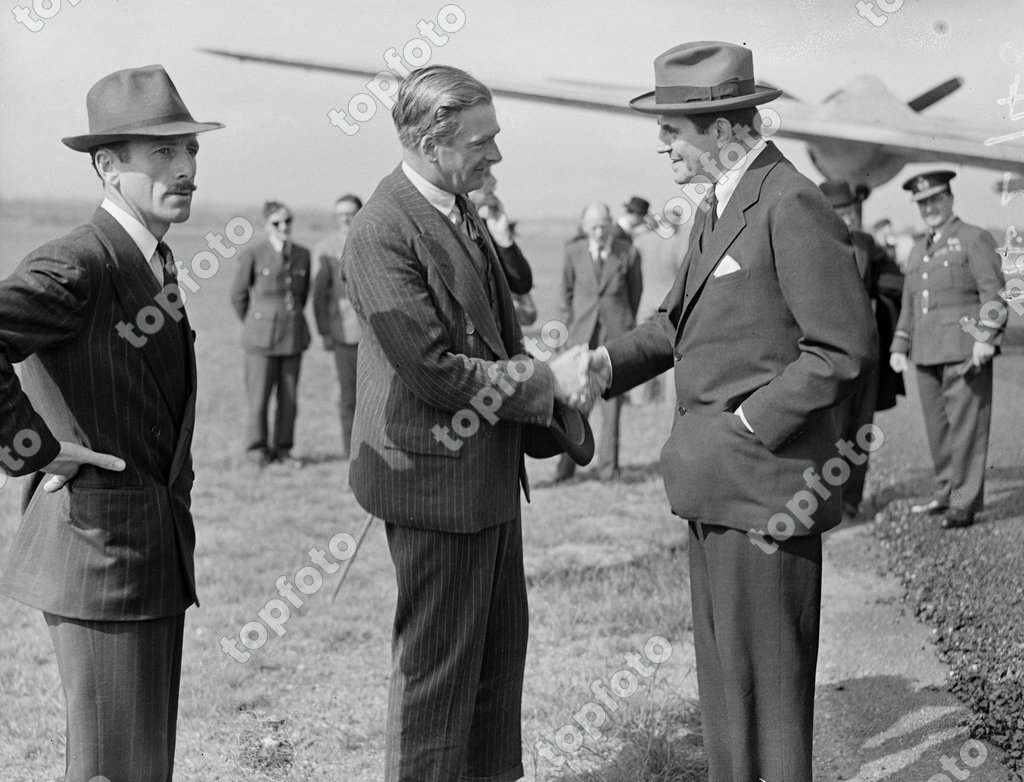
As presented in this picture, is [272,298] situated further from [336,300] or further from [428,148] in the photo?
[428,148]

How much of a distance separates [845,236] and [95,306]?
5.99 feet

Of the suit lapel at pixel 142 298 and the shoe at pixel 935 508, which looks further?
the shoe at pixel 935 508

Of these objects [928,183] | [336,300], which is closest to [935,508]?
[928,183]

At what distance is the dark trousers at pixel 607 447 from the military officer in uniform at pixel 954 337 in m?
2.58

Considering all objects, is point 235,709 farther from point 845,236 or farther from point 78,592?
point 845,236

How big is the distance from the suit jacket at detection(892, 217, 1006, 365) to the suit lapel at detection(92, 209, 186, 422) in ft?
19.2

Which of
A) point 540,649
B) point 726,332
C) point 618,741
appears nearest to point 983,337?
point 540,649

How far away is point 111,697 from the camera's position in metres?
2.42

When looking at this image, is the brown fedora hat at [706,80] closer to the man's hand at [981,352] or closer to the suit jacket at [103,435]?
the suit jacket at [103,435]

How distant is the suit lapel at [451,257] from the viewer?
9.36 ft

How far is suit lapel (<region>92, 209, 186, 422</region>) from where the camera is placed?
244cm

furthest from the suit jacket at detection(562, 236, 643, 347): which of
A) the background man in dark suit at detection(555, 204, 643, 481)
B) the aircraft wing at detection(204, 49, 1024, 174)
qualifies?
the aircraft wing at detection(204, 49, 1024, 174)

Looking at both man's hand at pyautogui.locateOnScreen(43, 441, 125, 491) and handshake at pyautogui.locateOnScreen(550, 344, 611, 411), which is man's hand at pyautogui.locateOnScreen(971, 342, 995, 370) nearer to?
handshake at pyautogui.locateOnScreen(550, 344, 611, 411)

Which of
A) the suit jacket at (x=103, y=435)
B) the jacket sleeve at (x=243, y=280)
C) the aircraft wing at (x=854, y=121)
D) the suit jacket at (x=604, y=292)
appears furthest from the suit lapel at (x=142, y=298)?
the jacket sleeve at (x=243, y=280)
